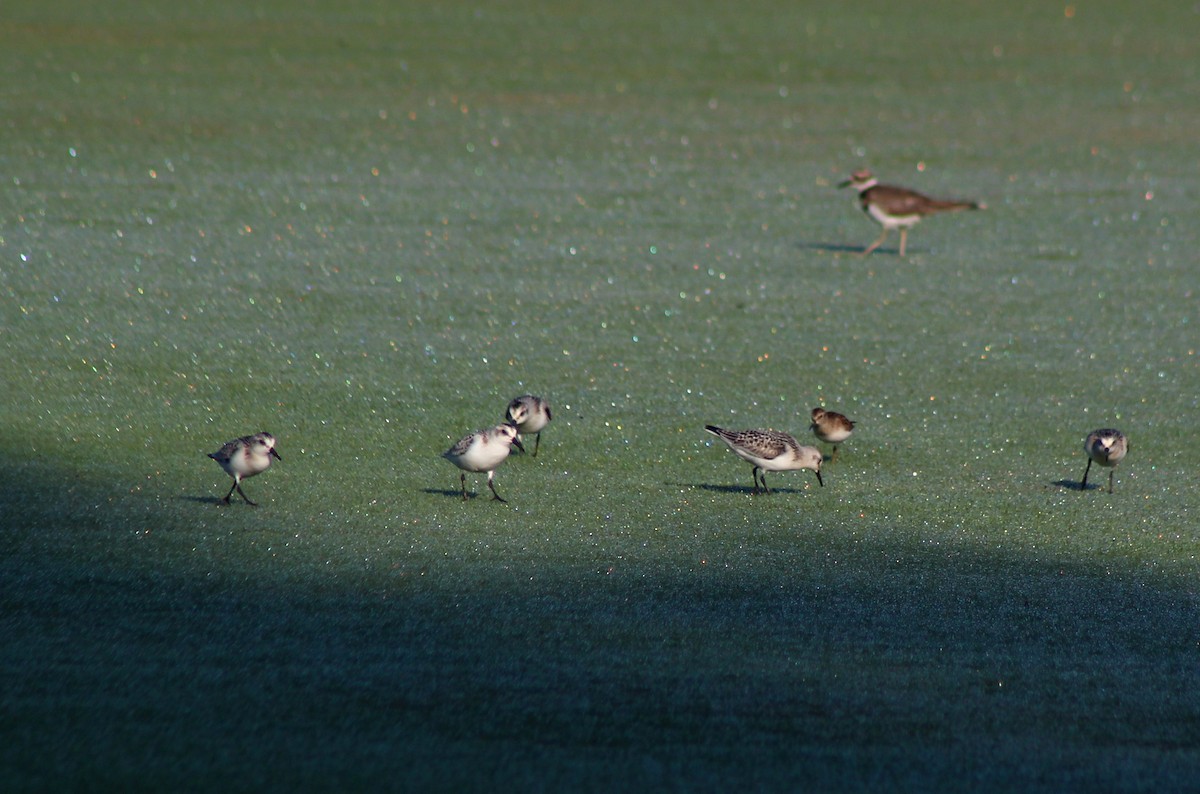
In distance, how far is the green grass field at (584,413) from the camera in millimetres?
3928

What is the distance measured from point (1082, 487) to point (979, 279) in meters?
3.75

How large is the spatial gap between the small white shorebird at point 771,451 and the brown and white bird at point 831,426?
16.7 inches

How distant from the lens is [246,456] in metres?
5.43

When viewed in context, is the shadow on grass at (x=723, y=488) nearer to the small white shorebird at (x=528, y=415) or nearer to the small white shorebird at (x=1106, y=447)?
the small white shorebird at (x=528, y=415)

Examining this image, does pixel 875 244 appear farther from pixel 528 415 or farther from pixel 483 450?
pixel 483 450

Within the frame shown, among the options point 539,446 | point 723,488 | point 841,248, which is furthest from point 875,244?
point 723,488

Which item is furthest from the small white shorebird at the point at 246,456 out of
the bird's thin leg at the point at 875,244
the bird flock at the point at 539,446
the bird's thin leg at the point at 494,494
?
the bird's thin leg at the point at 875,244

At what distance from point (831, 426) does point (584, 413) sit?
1202 mm

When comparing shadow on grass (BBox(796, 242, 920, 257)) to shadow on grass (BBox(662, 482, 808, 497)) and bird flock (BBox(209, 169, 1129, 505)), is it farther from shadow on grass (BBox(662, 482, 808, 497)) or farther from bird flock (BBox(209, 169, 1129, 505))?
shadow on grass (BBox(662, 482, 808, 497))

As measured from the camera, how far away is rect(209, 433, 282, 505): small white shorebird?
17.8 feet

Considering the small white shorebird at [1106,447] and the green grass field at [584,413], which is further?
the small white shorebird at [1106,447]

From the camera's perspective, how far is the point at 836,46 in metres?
16.2

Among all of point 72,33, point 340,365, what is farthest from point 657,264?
point 72,33

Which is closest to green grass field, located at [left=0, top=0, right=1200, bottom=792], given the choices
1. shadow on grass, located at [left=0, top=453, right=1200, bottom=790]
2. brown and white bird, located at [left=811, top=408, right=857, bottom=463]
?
shadow on grass, located at [left=0, top=453, right=1200, bottom=790]
